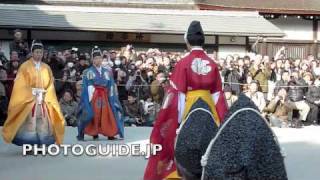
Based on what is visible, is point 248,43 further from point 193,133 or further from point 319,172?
point 193,133

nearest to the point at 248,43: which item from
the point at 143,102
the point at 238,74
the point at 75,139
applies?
the point at 238,74

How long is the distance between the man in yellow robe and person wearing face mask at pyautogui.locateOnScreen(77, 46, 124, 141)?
1349mm

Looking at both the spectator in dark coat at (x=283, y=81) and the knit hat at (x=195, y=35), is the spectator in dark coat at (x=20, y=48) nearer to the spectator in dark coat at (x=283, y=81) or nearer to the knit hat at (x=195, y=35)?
the spectator in dark coat at (x=283, y=81)

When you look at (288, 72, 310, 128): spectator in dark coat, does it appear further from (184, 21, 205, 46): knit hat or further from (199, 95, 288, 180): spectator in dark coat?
(199, 95, 288, 180): spectator in dark coat

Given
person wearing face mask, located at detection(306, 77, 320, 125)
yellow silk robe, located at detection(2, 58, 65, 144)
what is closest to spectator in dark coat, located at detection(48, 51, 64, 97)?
yellow silk robe, located at detection(2, 58, 65, 144)

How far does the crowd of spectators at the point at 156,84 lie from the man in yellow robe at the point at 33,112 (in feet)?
9.94

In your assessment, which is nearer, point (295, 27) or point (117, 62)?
point (117, 62)

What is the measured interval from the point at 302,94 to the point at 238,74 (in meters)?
1.22

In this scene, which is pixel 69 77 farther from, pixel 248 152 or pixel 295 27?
pixel 295 27

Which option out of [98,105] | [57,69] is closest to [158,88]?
[57,69]

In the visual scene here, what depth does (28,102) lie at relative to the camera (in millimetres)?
8539

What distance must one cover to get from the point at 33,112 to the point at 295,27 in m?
13.4

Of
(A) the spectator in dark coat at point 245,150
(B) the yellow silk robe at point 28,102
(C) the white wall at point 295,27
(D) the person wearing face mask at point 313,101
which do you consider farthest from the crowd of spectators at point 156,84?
(A) the spectator in dark coat at point 245,150

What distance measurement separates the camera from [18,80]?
28.2ft
